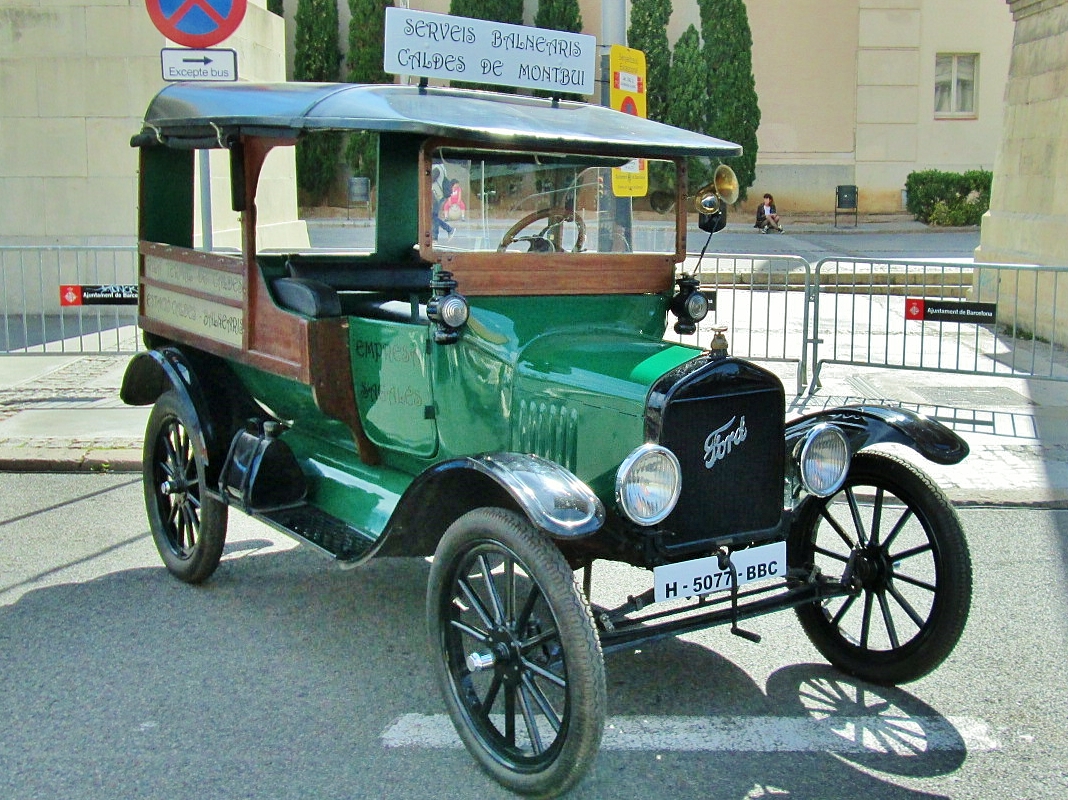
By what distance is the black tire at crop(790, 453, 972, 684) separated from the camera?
3.88 metres

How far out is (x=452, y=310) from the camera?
393cm

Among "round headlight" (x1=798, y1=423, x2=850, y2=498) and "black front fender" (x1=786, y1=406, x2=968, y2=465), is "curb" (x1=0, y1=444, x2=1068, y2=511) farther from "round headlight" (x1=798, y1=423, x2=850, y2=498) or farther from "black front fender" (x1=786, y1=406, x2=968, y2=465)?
"round headlight" (x1=798, y1=423, x2=850, y2=498)

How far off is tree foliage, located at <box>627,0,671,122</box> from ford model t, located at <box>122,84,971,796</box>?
21563 mm

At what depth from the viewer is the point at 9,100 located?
39.0ft

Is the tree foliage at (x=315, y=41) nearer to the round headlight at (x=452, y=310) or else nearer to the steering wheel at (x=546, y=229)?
the steering wheel at (x=546, y=229)

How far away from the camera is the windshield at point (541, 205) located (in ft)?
14.0

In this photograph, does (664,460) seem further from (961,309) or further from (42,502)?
(961,309)

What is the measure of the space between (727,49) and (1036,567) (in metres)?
21.8

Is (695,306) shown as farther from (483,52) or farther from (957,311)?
(957,311)

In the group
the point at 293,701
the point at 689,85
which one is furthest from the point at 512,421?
the point at 689,85

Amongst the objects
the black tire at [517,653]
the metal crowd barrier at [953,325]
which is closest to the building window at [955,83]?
the metal crowd barrier at [953,325]

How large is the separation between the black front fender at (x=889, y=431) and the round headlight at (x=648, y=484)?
2.22ft

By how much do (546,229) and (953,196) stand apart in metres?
21.7

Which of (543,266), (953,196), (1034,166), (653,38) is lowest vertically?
(543,266)
